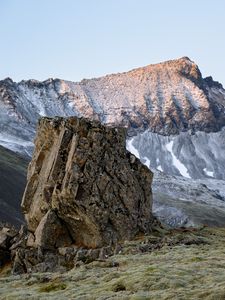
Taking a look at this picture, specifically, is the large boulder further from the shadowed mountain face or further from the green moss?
the shadowed mountain face

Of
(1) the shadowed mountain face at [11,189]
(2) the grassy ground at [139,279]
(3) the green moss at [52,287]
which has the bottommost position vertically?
(1) the shadowed mountain face at [11,189]

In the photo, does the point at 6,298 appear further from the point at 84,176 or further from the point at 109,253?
the point at 84,176

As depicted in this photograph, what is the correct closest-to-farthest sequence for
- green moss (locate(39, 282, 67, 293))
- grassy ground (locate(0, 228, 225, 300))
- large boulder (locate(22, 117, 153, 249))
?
grassy ground (locate(0, 228, 225, 300))
green moss (locate(39, 282, 67, 293))
large boulder (locate(22, 117, 153, 249))

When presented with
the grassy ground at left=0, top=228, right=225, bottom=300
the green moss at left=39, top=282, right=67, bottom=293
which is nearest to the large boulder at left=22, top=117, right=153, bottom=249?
the grassy ground at left=0, top=228, right=225, bottom=300

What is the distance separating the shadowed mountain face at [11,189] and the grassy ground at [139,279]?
81.1 metres

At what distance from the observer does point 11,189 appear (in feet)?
496

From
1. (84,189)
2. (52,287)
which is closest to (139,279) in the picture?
(52,287)

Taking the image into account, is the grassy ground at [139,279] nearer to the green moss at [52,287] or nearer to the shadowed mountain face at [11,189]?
the green moss at [52,287]

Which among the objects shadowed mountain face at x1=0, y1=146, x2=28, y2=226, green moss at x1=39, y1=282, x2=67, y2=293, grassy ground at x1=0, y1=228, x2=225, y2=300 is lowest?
shadowed mountain face at x1=0, y1=146, x2=28, y2=226

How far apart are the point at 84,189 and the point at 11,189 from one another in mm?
105228

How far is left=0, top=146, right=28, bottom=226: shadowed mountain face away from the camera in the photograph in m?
123

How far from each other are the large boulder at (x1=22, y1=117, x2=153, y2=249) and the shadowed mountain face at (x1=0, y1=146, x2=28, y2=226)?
65887 mm

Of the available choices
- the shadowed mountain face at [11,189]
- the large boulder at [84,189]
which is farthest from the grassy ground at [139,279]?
the shadowed mountain face at [11,189]

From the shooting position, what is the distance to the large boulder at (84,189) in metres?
48.2
